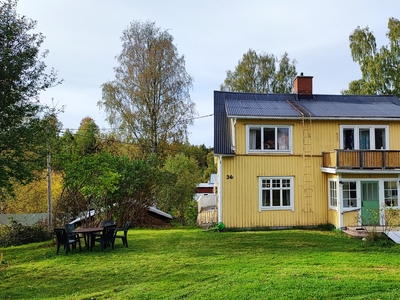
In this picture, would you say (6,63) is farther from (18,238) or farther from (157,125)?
(157,125)

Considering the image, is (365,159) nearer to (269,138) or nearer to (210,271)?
(269,138)

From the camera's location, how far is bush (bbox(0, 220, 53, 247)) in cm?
1330

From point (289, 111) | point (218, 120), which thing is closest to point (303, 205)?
point (289, 111)

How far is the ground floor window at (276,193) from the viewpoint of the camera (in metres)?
15.3

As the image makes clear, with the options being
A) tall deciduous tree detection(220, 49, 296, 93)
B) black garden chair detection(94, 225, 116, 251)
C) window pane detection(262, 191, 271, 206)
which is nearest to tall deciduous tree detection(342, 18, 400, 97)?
tall deciduous tree detection(220, 49, 296, 93)

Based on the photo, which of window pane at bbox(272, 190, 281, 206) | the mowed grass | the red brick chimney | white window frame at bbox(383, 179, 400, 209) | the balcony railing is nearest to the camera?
the mowed grass

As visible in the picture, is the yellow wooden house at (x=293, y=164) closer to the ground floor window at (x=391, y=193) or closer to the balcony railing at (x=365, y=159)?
the ground floor window at (x=391, y=193)

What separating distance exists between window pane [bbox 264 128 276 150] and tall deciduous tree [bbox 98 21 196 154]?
39.1ft

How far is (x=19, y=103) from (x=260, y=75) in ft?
79.0

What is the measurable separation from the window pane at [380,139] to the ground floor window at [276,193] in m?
4.48

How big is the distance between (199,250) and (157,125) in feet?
56.1

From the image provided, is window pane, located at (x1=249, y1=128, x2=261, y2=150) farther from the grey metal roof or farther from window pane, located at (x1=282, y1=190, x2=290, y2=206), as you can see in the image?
window pane, located at (x1=282, y1=190, x2=290, y2=206)

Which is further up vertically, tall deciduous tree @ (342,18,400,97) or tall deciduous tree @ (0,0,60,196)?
tall deciduous tree @ (342,18,400,97)

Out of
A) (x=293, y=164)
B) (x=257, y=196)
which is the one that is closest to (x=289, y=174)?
(x=293, y=164)
